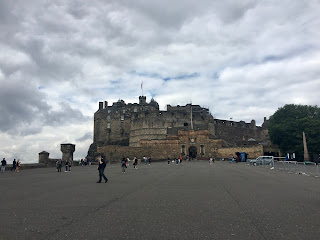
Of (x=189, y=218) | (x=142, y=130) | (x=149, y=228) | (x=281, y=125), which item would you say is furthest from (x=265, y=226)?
(x=142, y=130)

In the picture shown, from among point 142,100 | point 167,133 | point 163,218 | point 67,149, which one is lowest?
point 163,218

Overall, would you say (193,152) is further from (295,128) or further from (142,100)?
(142,100)

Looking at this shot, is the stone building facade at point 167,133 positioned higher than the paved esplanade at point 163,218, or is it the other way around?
the stone building facade at point 167,133

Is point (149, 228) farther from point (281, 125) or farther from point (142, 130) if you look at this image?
point (142, 130)

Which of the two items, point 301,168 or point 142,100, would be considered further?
point 142,100

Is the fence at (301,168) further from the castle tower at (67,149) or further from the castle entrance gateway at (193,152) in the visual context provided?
the castle tower at (67,149)

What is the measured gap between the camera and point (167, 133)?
55.3 metres

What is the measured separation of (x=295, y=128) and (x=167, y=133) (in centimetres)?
2404

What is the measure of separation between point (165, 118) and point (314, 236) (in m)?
59.4

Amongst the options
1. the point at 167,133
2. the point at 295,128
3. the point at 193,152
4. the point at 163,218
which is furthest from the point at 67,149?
the point at 163,218

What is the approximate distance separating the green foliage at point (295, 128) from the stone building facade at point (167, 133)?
3.78m

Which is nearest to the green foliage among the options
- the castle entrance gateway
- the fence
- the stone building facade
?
the stone building facade

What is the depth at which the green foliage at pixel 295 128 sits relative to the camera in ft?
127

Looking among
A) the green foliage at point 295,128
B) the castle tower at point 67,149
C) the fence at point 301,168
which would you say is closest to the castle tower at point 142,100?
the castle tower at point 67,149
